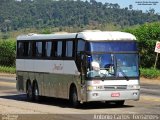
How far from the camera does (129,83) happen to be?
2159 cm

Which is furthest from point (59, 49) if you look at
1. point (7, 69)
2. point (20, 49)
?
point (7, 69)

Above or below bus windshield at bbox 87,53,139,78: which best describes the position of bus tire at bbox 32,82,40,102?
below

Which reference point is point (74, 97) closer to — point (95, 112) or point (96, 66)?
point (96, 66)

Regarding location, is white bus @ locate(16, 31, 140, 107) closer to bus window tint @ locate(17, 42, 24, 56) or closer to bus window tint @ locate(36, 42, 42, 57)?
bus window tint @ locate(36, 42, 42, 57)

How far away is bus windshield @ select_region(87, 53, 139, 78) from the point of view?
21312 millimetres

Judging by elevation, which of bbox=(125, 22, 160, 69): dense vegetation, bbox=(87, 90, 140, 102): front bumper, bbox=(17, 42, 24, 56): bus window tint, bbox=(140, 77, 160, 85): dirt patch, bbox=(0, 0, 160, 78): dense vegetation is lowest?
bbox=(0, 0, 160, 78): dense vegetation

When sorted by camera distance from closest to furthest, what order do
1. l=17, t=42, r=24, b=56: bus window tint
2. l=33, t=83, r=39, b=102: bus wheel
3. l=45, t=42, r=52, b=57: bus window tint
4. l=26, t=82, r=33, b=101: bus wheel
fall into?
l=45, t=42, r=52, b=57: bus window tint → l=33, t=83, r=39, b=102: bus wheel → l=26, t=82, r=33, b=101: bus wheel → l=17, t=42, r=24, b=56: bus window tint

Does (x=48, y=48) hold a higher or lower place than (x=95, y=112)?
higher

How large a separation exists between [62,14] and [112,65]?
155173mm

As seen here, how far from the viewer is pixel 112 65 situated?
21484mm

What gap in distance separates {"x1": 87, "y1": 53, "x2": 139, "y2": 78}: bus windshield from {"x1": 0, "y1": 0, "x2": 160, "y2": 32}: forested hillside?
12661 centimetres

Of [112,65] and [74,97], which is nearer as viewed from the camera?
[112,65]

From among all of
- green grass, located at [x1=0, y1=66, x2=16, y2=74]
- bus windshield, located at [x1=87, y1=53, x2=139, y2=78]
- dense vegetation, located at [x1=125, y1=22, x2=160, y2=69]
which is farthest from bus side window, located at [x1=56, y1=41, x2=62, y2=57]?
green grass, located at [x1=0, y1=66, x2=16, y2=74]

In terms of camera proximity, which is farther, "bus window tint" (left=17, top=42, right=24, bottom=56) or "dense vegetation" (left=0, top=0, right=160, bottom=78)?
"dense vegetation" (left=0, top=0, right=160, bottom=78)
